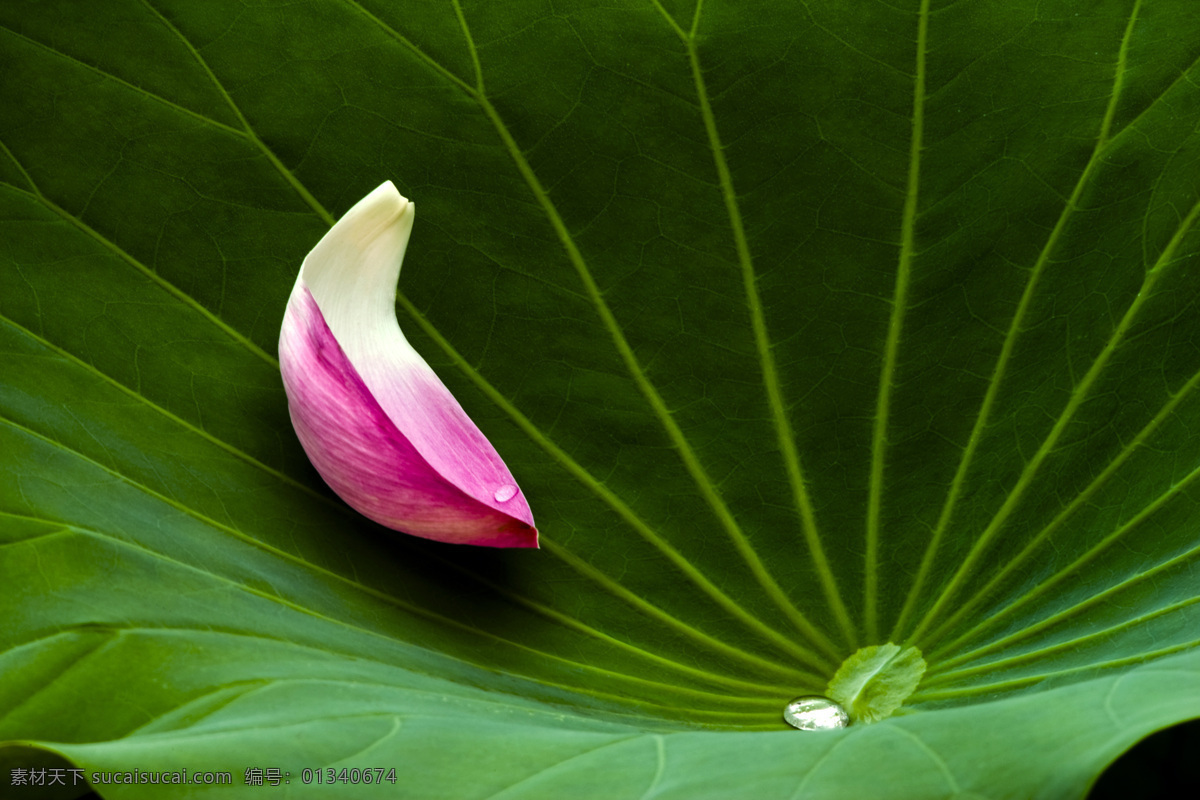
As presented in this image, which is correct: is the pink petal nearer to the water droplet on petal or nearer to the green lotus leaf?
the green lotus leaf

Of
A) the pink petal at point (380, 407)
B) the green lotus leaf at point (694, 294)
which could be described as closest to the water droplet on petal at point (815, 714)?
the green lotus leaf at point (694, 294)

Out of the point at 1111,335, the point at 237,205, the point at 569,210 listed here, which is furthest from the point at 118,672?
the point at 1111,335

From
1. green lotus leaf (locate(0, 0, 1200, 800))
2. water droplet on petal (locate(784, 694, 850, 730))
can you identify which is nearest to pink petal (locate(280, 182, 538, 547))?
green lotus leaf (locate(0, 0, 1200, 800))

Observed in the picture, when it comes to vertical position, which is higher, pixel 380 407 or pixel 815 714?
pixel 380 407

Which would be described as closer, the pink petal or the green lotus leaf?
the pink petal

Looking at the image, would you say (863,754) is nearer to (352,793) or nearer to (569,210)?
(352,793)
